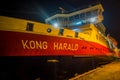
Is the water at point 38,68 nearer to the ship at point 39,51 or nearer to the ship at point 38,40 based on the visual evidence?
the ship at point 39,51

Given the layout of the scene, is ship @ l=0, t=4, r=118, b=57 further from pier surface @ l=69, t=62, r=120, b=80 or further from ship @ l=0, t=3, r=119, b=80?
pier surface @ l=69, t=62, r=120, b=80

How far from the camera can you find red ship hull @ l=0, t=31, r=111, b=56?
548cm

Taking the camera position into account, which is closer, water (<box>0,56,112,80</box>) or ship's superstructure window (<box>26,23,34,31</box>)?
water (<box>0,56,112,80</box>)

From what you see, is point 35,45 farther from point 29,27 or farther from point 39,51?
point 29,27

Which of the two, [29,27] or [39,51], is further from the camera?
[39,51]

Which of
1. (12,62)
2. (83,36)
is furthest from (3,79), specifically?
(83,36)

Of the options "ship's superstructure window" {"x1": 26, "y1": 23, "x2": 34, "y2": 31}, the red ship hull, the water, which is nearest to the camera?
the red ship hull

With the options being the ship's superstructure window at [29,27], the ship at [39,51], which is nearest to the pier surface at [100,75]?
the ship at [39,51]

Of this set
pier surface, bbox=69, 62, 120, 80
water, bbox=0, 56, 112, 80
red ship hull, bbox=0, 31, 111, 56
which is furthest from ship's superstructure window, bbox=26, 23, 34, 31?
pier surface, bbox=69, 62, 120, 80

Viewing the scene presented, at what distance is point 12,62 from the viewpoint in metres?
5.69

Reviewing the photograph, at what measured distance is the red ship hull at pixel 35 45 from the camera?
548 cm

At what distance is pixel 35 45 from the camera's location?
6219 millimetres

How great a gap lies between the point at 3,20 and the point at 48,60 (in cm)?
260

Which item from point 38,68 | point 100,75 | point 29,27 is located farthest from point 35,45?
point 100,75
